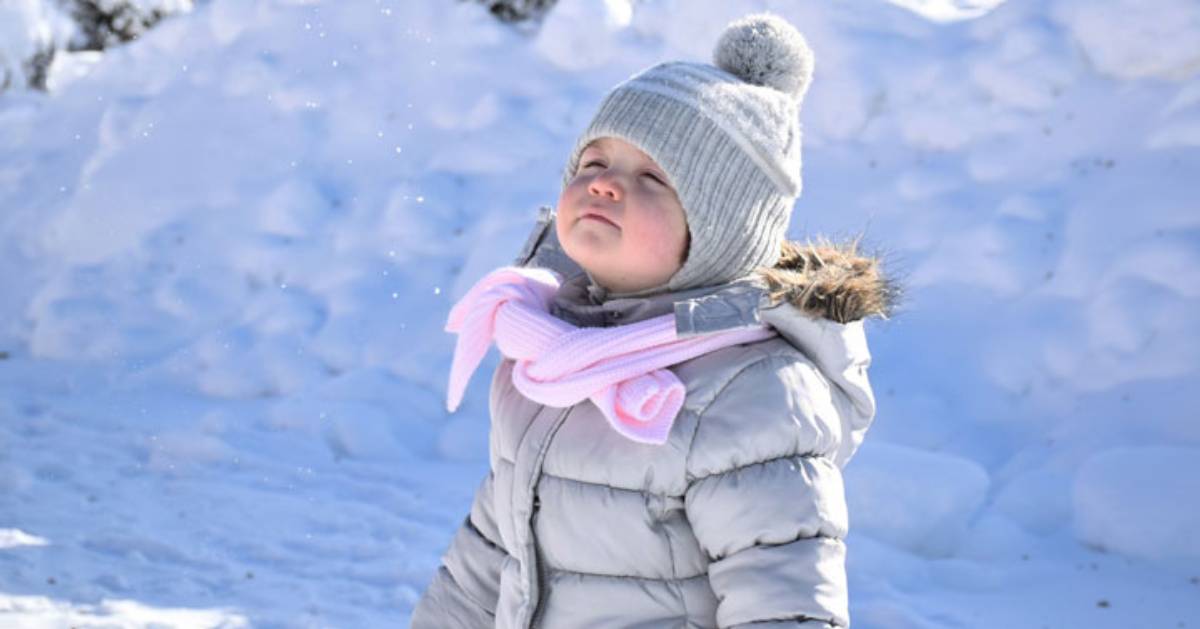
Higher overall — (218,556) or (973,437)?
(973,437)

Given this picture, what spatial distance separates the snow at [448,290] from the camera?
12.5ft

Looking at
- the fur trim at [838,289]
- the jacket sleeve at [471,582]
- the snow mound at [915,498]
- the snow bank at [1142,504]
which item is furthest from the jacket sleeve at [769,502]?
the snow bank at [1142,504]

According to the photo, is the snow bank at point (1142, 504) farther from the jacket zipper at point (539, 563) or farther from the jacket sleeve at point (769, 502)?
the jacket zipper at point (539, 563)

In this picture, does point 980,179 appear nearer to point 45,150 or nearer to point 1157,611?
point 1157,611

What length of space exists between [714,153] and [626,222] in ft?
0.52

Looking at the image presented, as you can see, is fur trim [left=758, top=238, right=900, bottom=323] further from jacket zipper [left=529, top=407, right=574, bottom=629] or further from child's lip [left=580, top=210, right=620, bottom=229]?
jacket zipper [left=529, top=407, right=574, bottom=629]

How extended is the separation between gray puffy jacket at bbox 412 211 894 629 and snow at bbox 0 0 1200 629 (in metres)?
1.70

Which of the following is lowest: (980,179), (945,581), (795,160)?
(945,581)

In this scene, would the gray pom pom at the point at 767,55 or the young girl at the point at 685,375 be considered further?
the gray pom pom at the point at 767,55

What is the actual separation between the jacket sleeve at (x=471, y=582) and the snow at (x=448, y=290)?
139 cm

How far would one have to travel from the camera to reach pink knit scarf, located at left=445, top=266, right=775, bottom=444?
1833mm

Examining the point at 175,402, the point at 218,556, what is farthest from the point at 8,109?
the point at 218,556

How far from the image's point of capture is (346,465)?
4.62 m

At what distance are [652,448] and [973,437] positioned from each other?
2725mm
